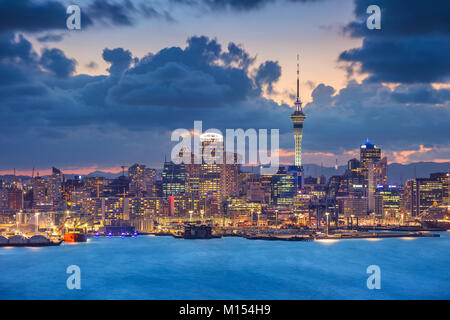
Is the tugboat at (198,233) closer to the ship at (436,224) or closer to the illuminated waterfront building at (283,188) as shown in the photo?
the ship at (436,224)

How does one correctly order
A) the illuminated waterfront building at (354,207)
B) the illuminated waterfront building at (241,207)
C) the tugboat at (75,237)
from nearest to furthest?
the tugboat at (75,237)
the illuminated waterfront building at (241,207)
the illuminated waterfront building at (354,207)

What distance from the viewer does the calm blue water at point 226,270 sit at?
3136 cm

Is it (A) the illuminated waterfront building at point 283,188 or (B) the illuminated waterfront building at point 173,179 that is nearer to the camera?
(B) the illuminated waterfront building at point 173,179

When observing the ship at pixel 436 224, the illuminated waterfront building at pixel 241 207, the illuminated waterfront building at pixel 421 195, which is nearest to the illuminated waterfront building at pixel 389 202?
the illuminated waterfront building at pixel 421 195

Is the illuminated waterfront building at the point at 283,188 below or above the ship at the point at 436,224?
above

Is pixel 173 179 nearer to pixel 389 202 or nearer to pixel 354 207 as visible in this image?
pixel 354 207

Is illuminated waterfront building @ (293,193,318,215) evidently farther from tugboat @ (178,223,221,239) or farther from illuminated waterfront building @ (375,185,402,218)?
tugboat @ (178,223,221,239)

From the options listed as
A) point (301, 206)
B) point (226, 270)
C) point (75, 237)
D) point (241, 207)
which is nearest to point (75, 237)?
point (75, 237)

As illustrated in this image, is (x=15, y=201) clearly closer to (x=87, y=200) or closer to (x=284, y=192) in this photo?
(x=87, y=200)

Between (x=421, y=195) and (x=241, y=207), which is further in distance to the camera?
(x=421, y=195)

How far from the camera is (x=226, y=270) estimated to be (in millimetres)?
39188

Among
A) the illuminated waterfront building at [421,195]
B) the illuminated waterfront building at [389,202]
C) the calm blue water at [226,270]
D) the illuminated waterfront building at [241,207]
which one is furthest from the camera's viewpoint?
the illuminated waterfront building at [421,195]

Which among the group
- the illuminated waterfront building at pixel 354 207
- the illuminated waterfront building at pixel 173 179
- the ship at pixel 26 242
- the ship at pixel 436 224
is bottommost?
the ship at pixel 436 224
